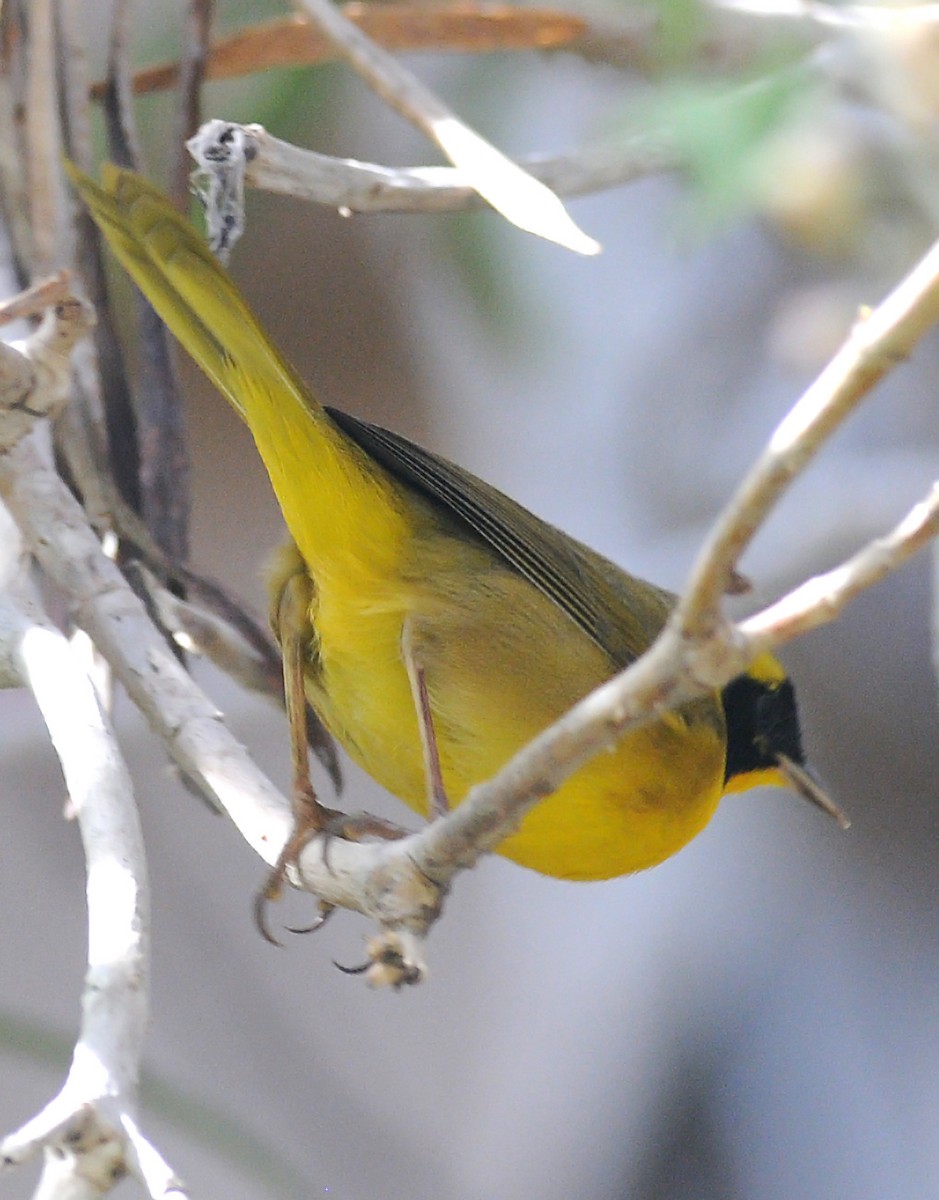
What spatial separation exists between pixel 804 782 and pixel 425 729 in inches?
28.6

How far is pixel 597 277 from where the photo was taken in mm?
3480

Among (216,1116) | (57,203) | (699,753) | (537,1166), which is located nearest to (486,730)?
(699,753)

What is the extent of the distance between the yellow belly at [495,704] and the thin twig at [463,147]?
45 centimetres

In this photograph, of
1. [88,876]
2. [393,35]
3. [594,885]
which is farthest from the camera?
[594,885]

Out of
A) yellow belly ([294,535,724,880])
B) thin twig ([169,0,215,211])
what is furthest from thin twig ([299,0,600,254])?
yellow belly ([294,535,724,880])

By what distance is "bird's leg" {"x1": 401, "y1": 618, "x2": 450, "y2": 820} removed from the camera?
1520mm

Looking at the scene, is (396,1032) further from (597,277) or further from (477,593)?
→ (597,277)

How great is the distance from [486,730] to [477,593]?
177 mm

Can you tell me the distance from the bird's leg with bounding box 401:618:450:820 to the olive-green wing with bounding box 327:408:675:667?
0.16 meters

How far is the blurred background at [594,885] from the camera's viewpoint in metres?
2.84

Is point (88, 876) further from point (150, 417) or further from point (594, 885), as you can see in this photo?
point (594, 885)

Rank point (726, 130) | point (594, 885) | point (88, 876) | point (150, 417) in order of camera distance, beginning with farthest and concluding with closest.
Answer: point (594, 885) < point (150, 417) < point (726, 130) < point (88, 876)

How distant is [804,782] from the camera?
1986 mm

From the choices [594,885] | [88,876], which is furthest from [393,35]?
[594,885]
